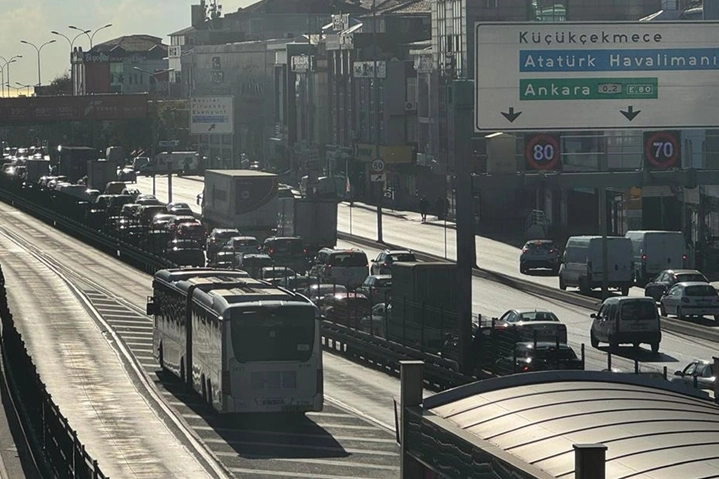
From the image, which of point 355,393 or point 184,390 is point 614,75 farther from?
point 184,390

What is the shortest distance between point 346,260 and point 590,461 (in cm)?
5519

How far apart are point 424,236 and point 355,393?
175ft

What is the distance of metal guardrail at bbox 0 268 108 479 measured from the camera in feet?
74.9

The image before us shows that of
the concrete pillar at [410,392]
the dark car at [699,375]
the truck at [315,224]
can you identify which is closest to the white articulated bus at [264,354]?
the dark car at [699,375]

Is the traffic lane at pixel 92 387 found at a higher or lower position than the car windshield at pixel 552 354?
lower

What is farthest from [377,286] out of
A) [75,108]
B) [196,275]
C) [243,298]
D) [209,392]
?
[75,108]

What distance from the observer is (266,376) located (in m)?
35.1

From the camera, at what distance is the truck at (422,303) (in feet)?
144

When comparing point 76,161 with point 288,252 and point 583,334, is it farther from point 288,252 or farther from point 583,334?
point 583,334

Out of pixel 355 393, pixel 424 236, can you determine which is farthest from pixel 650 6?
pixel 355 393

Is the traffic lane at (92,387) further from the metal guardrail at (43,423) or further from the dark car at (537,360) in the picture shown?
the dark car at (537,360)

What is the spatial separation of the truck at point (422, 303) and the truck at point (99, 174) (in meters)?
84.1

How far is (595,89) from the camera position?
40.0 m

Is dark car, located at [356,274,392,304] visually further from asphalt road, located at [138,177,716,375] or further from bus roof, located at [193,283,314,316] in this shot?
bus roof, located at [193,283,314,316]
